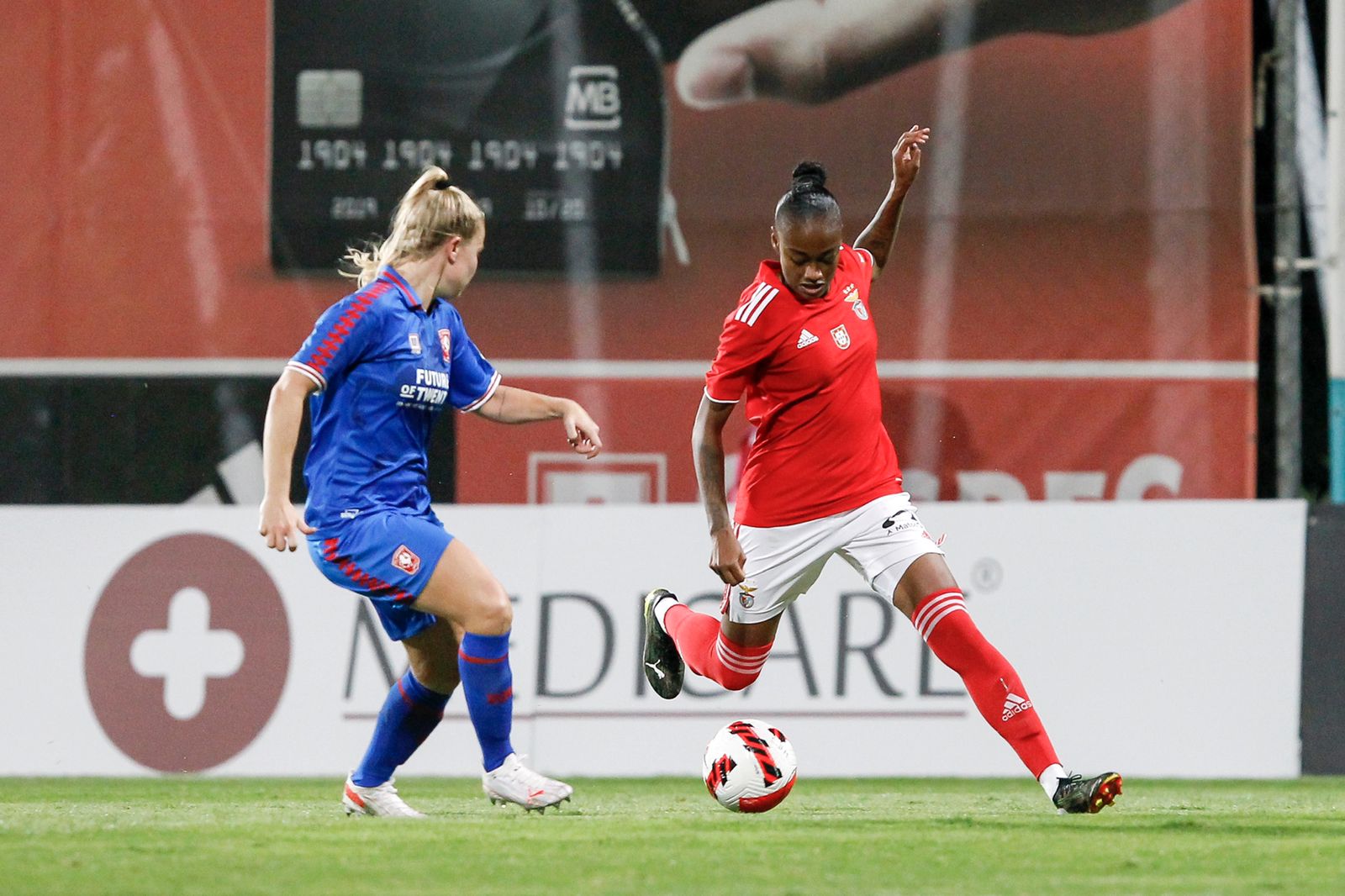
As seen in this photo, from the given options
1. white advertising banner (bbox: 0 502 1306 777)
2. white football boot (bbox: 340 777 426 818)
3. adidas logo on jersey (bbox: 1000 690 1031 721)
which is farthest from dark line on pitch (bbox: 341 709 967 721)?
adidas logo on jersey (bbox: 1000 690 1031 721)

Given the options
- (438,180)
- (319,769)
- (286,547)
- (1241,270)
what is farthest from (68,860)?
(1241,270)

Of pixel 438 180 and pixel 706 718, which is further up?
pixel 438 180

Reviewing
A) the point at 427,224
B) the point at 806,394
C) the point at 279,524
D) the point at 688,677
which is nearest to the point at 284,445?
the point at 279,524

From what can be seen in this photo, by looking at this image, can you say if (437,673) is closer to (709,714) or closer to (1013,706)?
(1013,706)

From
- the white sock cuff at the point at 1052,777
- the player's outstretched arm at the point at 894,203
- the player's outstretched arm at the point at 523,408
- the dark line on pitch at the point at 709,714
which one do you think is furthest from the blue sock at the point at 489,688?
the dark line on pitch at the point at 709,714

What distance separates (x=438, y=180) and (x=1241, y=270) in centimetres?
505

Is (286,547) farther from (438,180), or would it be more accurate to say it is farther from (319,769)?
(319,769)

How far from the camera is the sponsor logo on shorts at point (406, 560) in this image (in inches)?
209

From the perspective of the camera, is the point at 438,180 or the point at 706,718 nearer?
the point at 438,180

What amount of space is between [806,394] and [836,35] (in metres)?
4.16

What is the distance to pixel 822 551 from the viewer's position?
5.79 m

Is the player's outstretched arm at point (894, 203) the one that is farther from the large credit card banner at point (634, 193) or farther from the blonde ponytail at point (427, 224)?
the large credit card banner at point (634, 193)

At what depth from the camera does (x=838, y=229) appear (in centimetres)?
550

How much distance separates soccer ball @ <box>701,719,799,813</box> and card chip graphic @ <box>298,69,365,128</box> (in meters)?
4.89
